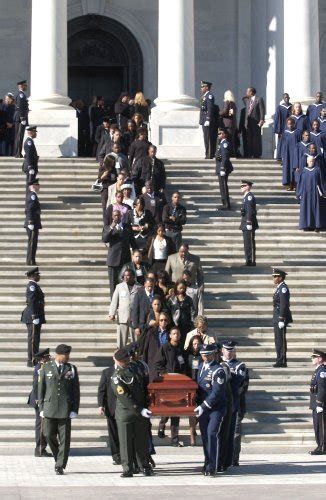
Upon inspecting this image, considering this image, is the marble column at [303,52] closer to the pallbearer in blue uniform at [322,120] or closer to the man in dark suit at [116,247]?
the pallbearer in blue uniform at [322,120]

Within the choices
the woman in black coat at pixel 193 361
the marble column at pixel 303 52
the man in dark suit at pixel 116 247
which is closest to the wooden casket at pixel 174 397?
the woman in black coat at pixel 193 361

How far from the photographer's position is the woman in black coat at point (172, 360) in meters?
26.4

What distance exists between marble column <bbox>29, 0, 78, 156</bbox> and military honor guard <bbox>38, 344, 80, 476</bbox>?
1708 cm

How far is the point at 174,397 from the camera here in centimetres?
2398

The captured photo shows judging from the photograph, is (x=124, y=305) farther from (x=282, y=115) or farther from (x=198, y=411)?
(x=282, y=115)

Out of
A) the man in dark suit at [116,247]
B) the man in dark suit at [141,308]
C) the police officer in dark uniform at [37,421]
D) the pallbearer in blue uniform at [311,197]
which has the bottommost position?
the police officer in dark uniform at [37,421]

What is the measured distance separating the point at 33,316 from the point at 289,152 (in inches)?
473

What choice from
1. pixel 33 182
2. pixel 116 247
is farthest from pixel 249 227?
pixel 33 182

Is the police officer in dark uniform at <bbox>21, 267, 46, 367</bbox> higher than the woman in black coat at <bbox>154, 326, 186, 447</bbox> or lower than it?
higher

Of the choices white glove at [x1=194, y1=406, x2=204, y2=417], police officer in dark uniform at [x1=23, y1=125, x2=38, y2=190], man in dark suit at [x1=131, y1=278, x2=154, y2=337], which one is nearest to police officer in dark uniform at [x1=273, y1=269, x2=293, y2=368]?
man in dark suit at [x1=131, y1=278, x2=154, y2=337]

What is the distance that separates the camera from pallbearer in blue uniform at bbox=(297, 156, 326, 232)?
3631 cm

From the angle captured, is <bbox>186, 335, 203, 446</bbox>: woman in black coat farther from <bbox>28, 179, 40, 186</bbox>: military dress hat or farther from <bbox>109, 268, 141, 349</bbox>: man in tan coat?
<bbox>28, 179, 40, 186</bbox>: military dress hat

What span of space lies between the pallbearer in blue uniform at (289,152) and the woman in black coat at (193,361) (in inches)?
486

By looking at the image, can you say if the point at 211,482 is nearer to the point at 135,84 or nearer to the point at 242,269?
the point at 242,269
